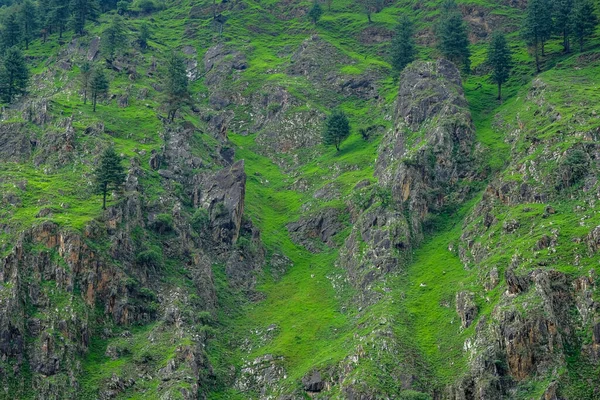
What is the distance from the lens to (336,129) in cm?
17225

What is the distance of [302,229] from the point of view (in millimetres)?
150500

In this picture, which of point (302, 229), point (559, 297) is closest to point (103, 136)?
point (302, 229)

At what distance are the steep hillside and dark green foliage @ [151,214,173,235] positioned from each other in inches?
19.8

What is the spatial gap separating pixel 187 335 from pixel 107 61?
101303mm

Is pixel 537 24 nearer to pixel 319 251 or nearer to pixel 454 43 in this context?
pixel 454 43

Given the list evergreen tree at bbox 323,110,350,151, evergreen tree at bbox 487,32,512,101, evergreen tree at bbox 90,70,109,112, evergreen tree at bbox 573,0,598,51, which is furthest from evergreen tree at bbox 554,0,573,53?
evergreen tree at bbox 90,70,109,112

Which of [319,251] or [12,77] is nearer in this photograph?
[319,251]

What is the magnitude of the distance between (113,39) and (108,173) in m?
83.2

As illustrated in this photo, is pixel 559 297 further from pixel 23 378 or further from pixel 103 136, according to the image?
pixel 103 136

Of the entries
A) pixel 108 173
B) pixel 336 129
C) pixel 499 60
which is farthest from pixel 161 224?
pixel 499 60

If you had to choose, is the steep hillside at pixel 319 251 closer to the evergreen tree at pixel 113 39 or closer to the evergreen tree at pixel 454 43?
the evergreen tree at pixel 454 43

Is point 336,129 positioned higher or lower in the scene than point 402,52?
lower

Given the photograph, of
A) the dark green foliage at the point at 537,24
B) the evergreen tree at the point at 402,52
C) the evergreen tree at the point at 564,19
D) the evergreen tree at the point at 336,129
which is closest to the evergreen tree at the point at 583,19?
the evergreen tree at the point at 564,19

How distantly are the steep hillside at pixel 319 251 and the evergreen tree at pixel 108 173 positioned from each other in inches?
136
